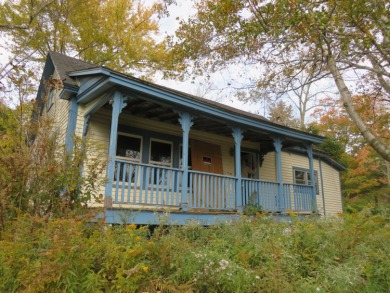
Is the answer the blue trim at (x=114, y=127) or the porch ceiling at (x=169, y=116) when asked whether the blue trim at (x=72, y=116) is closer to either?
the porch ceiling at (x=169, y=116)

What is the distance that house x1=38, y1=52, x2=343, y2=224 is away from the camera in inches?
287

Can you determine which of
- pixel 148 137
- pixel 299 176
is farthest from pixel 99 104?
pixel 299 176

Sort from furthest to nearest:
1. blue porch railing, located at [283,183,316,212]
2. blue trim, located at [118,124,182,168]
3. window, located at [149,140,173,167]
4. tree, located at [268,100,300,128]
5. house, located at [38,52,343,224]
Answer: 1. tree, located at [268,100,300,128]
2. blue porch railing, located at [283,183,316,212]
3. window, located at [149,140,173,167]
4. blue trim, located at [118,124,182,168]
5. house, located at [38,52,343,224]

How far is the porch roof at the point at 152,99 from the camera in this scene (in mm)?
7348

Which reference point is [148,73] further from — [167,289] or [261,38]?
[167,289]

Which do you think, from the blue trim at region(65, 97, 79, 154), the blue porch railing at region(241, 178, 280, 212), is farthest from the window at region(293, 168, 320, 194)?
the blue trim at region(65, 97, 79, 154)

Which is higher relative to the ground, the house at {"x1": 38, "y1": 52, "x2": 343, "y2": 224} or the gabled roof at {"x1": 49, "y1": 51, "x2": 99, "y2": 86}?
the gabled roof at {"x1": 49, "y1": 51, "x2": 99, "y2": 86}

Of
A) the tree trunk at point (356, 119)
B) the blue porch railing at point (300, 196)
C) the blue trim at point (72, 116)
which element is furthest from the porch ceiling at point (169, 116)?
the tree trunk at point (356, 119)

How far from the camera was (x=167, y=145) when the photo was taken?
1030 centimetres

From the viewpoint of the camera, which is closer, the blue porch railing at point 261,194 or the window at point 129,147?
the window at point 129,147

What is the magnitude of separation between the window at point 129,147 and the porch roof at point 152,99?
2.68 ft

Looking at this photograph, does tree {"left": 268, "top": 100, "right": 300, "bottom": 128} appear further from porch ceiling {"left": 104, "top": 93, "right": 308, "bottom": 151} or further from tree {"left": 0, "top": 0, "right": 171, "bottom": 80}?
porch ceiling {"left": 104, "top": 93, "right": 308, "bottom": 151}

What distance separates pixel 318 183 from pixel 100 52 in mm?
16715

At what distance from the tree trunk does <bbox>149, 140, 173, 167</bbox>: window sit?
544cm
